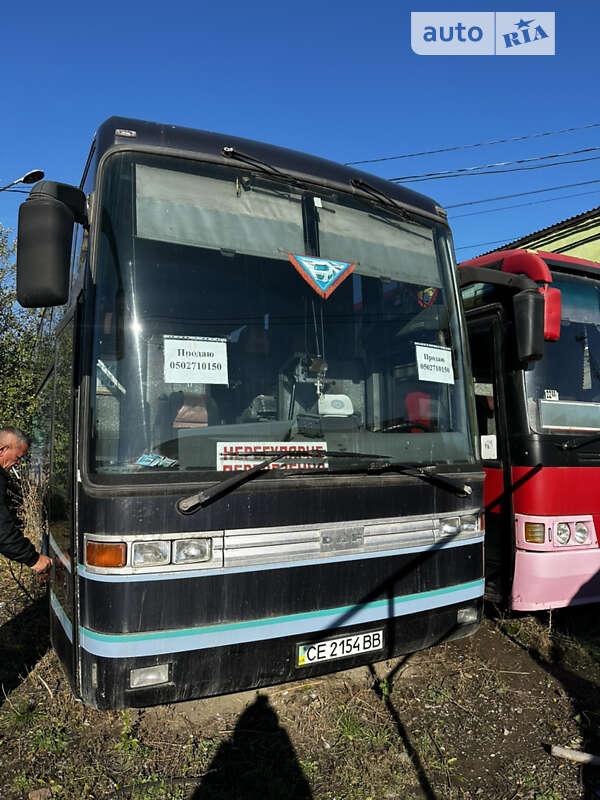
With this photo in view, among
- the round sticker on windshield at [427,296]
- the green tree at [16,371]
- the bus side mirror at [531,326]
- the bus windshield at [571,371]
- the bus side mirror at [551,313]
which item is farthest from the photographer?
the green tree at [16,371]

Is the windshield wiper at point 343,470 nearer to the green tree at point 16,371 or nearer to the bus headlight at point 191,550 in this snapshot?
the bus headlight at point 191,550

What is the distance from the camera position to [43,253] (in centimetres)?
275

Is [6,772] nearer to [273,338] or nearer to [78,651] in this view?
[78,651]

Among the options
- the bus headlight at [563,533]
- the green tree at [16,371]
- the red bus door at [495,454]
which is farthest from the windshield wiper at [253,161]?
the green tree at [16,371]

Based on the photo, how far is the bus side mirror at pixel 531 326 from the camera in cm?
406

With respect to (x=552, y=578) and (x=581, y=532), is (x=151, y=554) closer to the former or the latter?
(x=552, y=578)

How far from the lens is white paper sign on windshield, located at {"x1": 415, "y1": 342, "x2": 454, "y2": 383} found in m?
3.76

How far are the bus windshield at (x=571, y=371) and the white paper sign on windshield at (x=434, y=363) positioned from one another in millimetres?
1035

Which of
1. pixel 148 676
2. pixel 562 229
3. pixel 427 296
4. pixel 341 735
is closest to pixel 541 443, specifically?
pixel 427 296

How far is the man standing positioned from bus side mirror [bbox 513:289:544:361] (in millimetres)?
3243

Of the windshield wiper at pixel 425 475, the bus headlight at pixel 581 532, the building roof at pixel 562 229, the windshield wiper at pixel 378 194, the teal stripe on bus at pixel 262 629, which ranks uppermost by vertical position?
the building roof at pixel 562 229

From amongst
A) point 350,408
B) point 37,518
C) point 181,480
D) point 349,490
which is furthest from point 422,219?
point 37,518

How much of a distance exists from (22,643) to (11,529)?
1.85 m

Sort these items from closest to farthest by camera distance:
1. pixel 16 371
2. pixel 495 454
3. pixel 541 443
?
pixel 541 443
pixel 495 454
pixel 16 371
